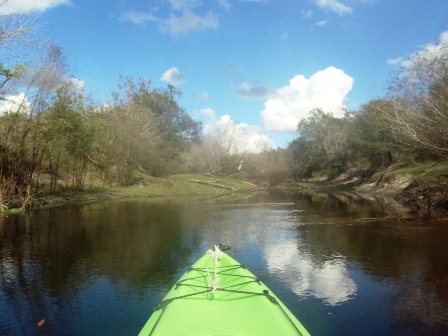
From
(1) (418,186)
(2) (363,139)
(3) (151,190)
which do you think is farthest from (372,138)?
(3) (151,190)

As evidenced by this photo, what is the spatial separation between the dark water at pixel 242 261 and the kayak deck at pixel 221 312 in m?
1.26

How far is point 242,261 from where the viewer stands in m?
11.3

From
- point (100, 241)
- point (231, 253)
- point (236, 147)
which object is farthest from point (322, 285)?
point (236, 147)

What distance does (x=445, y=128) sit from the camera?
18422 mm

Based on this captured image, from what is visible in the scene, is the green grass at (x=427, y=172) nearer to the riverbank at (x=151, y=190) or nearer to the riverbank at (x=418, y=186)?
the riverbank at (x=418, y=186)

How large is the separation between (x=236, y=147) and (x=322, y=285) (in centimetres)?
5886

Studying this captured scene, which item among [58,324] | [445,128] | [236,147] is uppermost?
[236,147]

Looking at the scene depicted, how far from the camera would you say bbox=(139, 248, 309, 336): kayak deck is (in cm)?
484

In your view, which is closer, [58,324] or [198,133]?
[58,324]

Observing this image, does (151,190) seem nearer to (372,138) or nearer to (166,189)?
(166,189)

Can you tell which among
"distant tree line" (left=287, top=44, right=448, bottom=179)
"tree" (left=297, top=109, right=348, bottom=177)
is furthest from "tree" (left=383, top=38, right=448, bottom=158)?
"tree" (left=297, top=109, right=348, bottom=177)

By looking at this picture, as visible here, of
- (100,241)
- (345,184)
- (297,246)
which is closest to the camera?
(297,246)

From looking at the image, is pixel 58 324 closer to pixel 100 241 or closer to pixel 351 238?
pixel 100 241

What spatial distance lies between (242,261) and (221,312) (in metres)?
6.04
